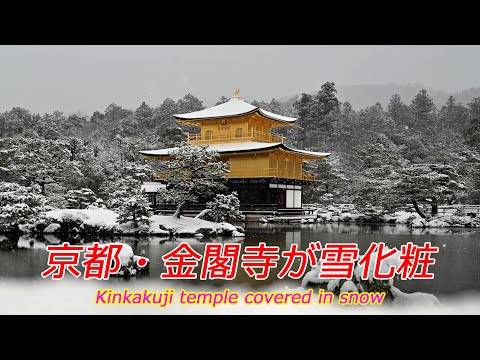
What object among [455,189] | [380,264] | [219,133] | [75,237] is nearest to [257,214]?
Answer: [219,133]

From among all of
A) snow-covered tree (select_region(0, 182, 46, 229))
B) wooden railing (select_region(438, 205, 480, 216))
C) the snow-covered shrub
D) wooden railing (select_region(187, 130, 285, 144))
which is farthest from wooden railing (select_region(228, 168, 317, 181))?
snow-covered tree (select_region(0, 182, 46, 229))

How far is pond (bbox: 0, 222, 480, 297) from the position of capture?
6.02 meters

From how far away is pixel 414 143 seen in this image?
1905 cm

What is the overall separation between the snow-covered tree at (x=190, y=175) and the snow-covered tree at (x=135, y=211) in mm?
978

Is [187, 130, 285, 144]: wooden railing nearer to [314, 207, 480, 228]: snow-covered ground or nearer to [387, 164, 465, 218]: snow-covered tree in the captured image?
[314, 207, 480, 228]: snow-covered ground

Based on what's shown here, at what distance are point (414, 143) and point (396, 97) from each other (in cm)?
231

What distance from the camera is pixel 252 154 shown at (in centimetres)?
1520

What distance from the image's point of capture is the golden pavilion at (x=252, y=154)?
14.9 m

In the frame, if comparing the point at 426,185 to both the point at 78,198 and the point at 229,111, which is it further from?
the point at 78,198

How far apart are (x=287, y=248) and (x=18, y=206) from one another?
252 inches

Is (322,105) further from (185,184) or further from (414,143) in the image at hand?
(185,184)

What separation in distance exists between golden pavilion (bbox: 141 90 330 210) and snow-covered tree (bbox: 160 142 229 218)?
2.42 metres

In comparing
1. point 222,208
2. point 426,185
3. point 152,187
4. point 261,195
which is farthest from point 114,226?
point 426,185

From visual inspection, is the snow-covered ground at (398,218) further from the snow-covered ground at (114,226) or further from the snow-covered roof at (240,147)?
the snow-covered ground at (114,226)
